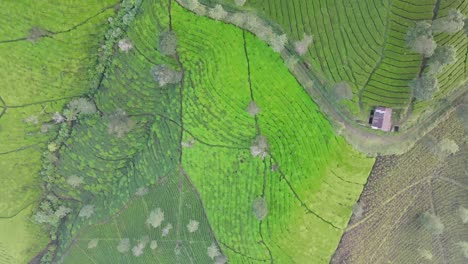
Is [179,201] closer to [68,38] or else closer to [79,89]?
[79,89]

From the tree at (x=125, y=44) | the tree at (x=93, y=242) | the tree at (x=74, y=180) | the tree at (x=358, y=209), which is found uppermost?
the tree at (x=125, y=44)

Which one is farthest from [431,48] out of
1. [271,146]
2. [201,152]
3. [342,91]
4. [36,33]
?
[36,33]

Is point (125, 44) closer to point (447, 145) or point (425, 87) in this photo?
point (425, 87)

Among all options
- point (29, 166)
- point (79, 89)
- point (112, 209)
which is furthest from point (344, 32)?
point (29, 166)

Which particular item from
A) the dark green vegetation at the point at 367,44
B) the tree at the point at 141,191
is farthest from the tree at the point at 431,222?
the tree at the point at 141,191

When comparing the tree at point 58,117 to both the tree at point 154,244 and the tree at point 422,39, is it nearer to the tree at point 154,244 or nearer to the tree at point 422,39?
the tree at point 154,244
